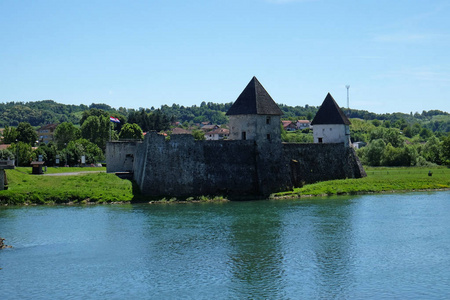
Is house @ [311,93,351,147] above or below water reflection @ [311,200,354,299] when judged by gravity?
above

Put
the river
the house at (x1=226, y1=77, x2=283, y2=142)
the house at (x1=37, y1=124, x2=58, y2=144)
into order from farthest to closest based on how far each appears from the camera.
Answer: the house at (x1=37, y1=124, x2=58, y2=144) → the house at (x1=226, y1=77, x2=283, y2=142) → the river

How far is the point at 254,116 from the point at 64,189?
1475 centimetres

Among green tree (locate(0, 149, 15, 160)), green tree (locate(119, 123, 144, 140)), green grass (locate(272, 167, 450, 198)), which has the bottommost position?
green grass (locate(272, 167, 450, 198))

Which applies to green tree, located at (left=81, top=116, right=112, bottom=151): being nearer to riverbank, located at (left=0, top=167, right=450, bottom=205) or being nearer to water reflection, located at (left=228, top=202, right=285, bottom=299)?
riverbank, located at (left=0, top=167, right=450, bottom=205)

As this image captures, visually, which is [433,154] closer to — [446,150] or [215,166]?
[446,150]

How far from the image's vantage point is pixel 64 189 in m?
40.8

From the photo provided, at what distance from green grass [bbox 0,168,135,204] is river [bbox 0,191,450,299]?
1997mm

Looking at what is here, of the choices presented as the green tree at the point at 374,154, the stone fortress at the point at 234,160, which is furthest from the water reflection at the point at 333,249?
the green tree at the point at 374,154

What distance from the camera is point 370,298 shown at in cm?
1875

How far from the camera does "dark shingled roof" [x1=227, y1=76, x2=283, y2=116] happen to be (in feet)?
143

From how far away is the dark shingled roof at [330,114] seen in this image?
2024 inches

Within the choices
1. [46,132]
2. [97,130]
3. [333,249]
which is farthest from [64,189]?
[46,132]

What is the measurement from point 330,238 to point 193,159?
53.8ft

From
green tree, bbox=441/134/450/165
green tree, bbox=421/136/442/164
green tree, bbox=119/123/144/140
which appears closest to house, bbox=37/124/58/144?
green tree, bbox=119/123/144/140
